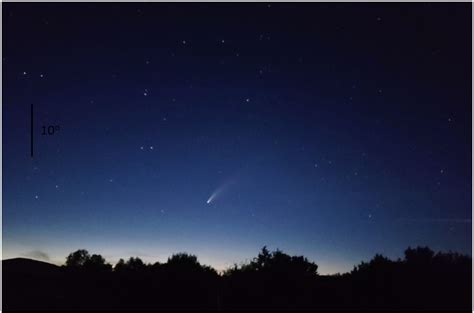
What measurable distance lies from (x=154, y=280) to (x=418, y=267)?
1223cm

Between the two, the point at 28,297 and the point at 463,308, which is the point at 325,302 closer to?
the point at 463,308

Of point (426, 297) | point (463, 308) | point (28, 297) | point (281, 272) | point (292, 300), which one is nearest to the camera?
point (463, 308)

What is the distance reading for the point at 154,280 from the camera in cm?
1989

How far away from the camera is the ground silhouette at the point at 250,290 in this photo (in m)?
16.5

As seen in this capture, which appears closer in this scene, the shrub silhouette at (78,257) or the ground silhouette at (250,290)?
the ground silhouette at (250,290)

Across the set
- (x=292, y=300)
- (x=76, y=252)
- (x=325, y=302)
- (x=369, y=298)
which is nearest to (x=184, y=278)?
(x=292, y=300)

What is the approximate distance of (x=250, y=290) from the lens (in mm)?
18750

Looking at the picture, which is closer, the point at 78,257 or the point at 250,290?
the point at 250,290

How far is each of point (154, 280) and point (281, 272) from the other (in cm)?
594

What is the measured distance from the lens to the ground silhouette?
54.3ft

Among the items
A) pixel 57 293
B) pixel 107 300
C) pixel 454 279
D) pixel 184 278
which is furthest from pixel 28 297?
pixel 454 279

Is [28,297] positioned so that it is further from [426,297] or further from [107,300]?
[426,297]

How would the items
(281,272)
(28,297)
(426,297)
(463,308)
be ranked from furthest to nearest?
(281,272)
(28,297)
(426,297)
(463,308)

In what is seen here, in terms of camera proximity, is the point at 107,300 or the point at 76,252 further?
the point at 76,252
